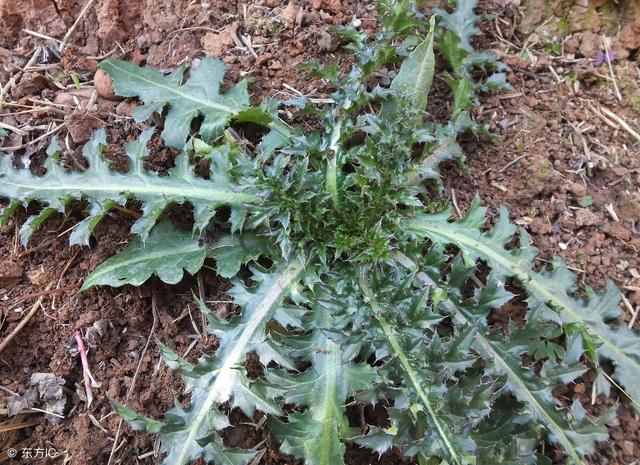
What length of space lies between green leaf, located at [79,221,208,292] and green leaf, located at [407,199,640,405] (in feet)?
3.54

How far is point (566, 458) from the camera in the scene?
2.51 metres

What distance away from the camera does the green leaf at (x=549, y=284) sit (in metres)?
2.65

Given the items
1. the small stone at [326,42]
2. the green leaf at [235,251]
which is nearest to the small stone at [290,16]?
the small stone at [326,42]

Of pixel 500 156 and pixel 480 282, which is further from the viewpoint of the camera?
pixel 500 156

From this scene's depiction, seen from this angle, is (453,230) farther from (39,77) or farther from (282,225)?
(39,77)

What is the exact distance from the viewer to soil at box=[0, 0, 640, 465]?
2637 millimetres

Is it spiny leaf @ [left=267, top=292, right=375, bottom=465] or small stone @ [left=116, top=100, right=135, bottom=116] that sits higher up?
small stone @ [left=116, top=100, right=135, bottom=116]

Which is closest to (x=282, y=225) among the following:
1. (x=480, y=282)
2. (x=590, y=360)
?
(x=480, y=282)

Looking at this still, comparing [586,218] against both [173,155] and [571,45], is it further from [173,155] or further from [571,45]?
[173,155]

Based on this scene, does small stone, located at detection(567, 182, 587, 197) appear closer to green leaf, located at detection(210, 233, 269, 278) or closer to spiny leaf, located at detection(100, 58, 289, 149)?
spiny leaf, located at detection(100, 58, 289, 149)

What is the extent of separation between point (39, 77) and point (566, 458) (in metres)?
3.29

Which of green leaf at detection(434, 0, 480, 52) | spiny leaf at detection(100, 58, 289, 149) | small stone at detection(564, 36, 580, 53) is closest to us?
spiny leaf at detection(100, 58, 289, 149)

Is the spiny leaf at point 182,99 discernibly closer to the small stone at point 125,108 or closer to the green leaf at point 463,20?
the small stone at point 125,108

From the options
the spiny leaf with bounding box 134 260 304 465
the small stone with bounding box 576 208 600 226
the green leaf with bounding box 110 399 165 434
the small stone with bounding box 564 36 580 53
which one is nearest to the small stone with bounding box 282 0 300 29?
the spiny leaf with bounding box 134 260 304 465
